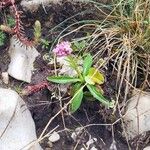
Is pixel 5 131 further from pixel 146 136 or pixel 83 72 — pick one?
pixel 146 136

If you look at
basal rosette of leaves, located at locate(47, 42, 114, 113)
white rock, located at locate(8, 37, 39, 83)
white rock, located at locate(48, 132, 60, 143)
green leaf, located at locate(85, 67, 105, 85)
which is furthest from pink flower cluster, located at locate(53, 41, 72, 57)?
white rock, located at locate(48, 132, 60, 143)

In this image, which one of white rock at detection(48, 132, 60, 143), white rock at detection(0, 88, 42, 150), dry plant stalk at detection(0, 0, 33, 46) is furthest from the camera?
dry plant stalk at detection(0, 0, 33, 46)

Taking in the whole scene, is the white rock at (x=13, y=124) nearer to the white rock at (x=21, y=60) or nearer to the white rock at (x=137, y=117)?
the white rock at (x=21, y=60)

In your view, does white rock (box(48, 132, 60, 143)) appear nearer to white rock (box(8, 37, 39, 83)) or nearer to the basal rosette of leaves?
the basal rosette of leaves

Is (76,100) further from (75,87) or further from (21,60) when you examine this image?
(21,60)

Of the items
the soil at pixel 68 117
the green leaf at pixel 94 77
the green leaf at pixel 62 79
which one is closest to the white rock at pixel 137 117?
the soil at pixel 68 117

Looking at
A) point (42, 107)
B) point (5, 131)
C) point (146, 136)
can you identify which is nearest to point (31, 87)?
point (42, 107)
